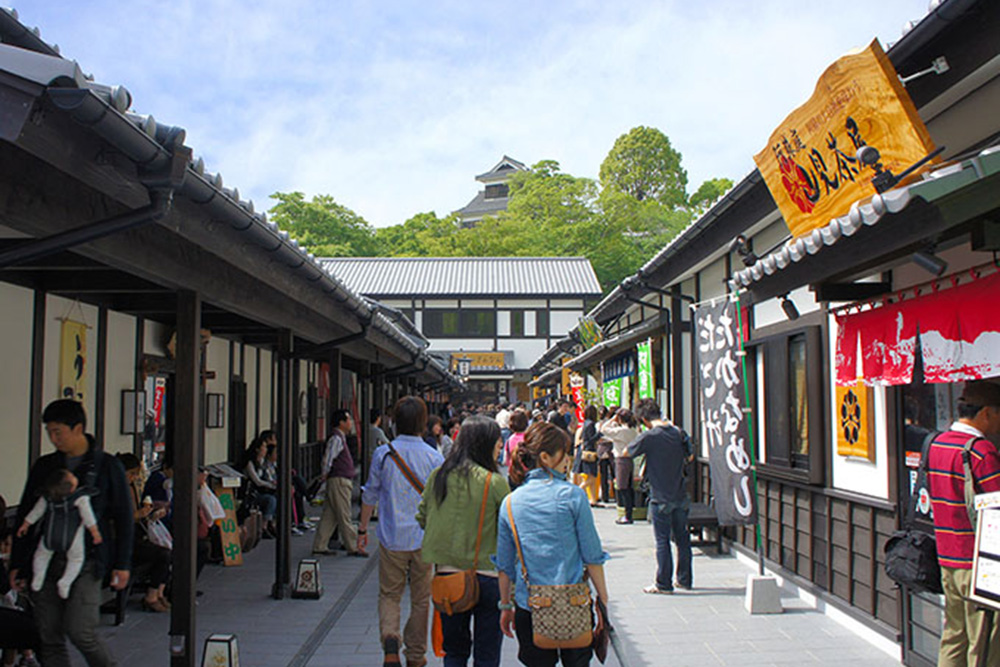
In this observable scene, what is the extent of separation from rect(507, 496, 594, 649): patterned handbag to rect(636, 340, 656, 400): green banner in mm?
10036

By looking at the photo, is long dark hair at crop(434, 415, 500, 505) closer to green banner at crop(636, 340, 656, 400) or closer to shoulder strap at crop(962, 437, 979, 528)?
shoulder strap at crop(962, 437, 979, 528)

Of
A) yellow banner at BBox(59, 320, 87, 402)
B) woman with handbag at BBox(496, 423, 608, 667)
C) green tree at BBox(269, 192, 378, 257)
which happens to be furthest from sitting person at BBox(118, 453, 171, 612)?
green tree at BBox(269, 192, 378, 257)

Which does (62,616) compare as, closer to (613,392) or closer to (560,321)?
(613,392)

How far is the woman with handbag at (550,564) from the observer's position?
167 inches

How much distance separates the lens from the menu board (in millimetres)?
4195

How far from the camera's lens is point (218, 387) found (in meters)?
12.3

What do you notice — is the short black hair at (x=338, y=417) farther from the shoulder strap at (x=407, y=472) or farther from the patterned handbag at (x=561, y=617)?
the patterned handbag at (x=561, y=617)

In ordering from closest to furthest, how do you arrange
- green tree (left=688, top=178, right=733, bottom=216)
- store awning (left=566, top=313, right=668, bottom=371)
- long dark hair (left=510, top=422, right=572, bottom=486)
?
long dark hair (left=510, top=422, right=572, bottom=486) → store awning (left=566, top=313, right=668, bottom=371) → green tree (left=688, top=178, right=733, bottom=216)

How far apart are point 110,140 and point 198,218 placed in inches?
62.0

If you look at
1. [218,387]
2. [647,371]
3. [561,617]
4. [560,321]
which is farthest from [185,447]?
[560,321]

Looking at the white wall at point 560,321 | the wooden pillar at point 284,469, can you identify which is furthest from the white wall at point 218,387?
the white wall at point 560,321

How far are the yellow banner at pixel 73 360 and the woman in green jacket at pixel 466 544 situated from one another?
4.21 metres

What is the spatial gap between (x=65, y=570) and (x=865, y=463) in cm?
587

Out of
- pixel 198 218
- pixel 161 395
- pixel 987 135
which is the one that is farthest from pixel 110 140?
pixel 161 395
